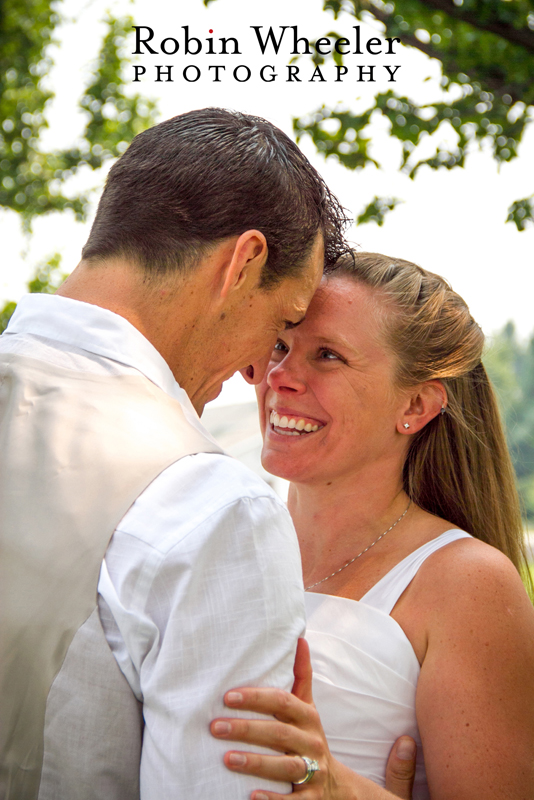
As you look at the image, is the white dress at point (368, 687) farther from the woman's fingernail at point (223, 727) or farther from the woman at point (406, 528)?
the woman's fingernail at point (223, 727)

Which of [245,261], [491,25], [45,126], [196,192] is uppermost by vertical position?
[491,25]

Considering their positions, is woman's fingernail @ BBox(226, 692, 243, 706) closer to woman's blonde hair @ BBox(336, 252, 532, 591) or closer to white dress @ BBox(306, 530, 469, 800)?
white dress @ BBox(306, 530, 469, 800)

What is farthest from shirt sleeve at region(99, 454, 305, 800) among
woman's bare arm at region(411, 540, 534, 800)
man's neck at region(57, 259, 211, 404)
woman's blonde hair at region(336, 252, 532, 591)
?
woman's blonde hair at region(336, 252, 532, 591)

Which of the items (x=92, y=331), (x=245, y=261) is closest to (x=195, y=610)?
(x=92, y=331)

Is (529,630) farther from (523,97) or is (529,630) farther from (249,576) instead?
(523,97)

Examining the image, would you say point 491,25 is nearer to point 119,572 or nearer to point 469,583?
point 469,583

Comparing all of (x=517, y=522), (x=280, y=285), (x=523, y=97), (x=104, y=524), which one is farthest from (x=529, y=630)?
(x=523, y=97)

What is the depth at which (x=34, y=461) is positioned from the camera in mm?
1361

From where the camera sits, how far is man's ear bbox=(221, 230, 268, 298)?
169cm

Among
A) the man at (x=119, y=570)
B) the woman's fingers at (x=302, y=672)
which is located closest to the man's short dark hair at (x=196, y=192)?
the man at (x=119, y=570)

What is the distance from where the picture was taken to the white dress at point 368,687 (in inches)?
88.2

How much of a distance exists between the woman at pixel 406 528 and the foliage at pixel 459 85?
4.94 ft

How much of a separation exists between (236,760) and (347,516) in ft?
5.39

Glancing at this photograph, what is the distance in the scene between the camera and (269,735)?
4.36 feet
